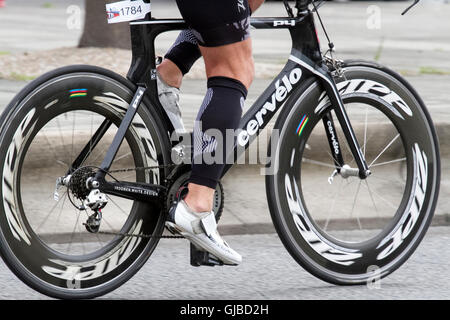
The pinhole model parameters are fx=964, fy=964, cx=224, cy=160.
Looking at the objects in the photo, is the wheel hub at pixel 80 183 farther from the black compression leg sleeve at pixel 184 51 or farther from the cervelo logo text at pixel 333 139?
the cervelo logo text at pixel 333 139

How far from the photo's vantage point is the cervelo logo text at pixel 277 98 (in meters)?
4.00

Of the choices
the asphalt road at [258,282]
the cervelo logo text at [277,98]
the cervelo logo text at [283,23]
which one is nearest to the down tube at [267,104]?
the cervelo logo text at [277,98]

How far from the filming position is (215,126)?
3836mm

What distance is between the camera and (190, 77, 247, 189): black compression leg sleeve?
3.82m

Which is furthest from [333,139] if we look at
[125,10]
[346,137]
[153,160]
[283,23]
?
[125,10]

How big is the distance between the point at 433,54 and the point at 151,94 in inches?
344

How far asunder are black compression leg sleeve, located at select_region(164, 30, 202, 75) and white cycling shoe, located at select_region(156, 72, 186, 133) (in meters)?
0.12

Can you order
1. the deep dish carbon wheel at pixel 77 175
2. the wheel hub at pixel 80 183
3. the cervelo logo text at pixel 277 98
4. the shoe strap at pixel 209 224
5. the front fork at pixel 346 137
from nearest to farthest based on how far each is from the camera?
1. the deep dish carbon wheel at pixel 77 175
2. the wheel hub at pixel 80 183
3. the shoe strap at pixel 209 224
4. the cervelo logo text at pixel 277 98
5. the front fork at pixel 346 137

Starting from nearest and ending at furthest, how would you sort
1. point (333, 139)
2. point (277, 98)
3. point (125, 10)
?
point (125, 10) → point (277, 98) → point (333, 139)

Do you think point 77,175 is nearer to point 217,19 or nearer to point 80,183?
point 80,183

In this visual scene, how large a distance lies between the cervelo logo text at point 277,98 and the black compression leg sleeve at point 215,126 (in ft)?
0.38

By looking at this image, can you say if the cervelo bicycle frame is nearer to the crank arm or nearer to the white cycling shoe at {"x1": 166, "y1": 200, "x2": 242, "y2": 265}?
the crank arm

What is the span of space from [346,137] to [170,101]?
2.64 ft
